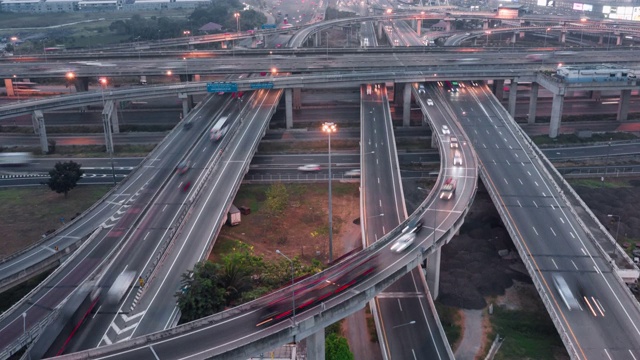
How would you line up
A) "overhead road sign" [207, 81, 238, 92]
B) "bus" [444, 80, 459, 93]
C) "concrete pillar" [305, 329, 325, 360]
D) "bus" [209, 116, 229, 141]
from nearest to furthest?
"concrete pillar" [305, 329, 325, 360], "bus" [209, 116, 229, 141], "overhead road sign" [207, 81, 238, 92], "bus" [444, 80, 459, 93]

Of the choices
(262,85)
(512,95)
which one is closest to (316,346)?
(262,85)

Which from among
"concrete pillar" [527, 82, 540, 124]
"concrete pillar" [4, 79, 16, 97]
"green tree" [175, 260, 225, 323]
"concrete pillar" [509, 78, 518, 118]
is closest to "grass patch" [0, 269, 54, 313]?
"green tree" [175, 260, 225, 323]

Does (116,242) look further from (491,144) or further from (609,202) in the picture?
(609,202)

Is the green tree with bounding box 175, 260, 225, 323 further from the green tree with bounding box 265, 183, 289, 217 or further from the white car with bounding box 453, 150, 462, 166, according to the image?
the white car with bounding box 453, 150, 462, 166

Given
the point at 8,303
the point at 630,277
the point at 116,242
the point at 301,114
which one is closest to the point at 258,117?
the point at 301,114

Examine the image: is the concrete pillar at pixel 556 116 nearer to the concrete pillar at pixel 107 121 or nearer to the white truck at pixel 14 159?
the concrete pillar at pixel 107 121

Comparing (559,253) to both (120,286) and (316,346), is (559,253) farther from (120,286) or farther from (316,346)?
(120,286)
